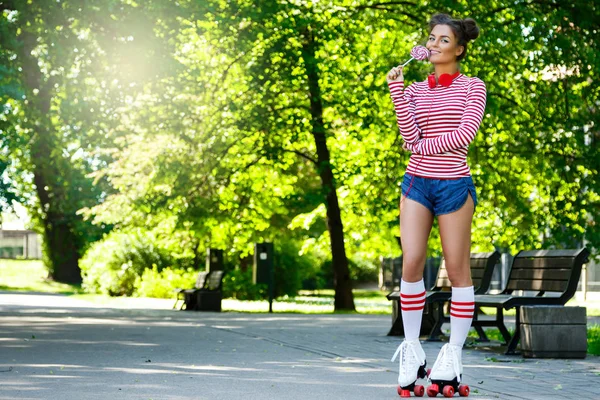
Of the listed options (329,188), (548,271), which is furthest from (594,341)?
(329,188)

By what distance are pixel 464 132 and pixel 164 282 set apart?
88.6ft

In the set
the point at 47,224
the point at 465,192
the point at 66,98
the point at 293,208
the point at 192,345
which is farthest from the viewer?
the point at 47,224

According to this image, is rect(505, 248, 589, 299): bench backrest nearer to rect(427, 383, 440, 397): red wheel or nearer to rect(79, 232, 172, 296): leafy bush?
→ rect(427, 383, 440, 397): red wheel

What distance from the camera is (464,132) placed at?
251 inches

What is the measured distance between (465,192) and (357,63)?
59.7ft

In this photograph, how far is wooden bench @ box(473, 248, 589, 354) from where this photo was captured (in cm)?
1037

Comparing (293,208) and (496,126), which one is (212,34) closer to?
(496,126)

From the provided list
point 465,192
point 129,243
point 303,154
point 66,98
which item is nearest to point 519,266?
point 465,192

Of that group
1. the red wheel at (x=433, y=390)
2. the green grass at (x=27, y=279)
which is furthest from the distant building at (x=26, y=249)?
the red wheel at (x=433, y=390)

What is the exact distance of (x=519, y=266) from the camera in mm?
11688

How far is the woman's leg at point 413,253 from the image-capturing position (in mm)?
6434

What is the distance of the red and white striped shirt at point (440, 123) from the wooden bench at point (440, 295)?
17.7 ft

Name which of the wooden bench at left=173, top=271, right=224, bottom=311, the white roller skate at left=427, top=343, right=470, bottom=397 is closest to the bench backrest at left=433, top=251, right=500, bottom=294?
the white roller skate at left=427, top=343, right=470, bottom=397

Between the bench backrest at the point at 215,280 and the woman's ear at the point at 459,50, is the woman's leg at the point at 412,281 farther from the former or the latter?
the bench backrest at the point at 215,280
